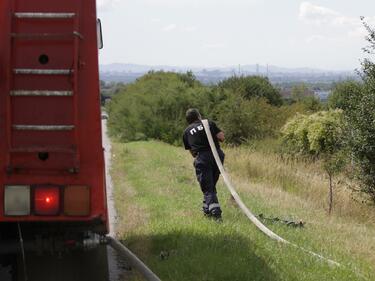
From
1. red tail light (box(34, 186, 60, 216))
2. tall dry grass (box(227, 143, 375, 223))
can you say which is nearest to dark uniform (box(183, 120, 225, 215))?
red tail light (box(34, 186, 60, 216))

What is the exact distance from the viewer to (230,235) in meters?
7.73

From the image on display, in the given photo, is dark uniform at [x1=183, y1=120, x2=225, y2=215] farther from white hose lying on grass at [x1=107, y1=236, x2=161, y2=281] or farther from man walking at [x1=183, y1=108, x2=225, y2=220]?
white hose lying on grass at [x1=107, y1=236, x2=161, y2=281]

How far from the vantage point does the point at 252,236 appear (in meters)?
7.80

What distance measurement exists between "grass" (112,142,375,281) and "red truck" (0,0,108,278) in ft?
6.50

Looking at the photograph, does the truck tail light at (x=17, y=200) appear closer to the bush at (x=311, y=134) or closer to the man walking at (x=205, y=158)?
the man walking at (x=205, y=158)

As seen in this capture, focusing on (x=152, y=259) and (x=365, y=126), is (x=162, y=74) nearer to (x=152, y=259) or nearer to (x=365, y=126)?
(x=365, y=126)

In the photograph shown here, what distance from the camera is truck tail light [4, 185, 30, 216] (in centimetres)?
470

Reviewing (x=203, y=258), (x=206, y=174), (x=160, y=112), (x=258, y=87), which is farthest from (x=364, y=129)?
(x=258, y=87)

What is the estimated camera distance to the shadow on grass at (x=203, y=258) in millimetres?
6199

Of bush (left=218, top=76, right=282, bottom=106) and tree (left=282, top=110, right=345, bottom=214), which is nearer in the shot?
tree (left=282, top=110, right=345, bottom=214)

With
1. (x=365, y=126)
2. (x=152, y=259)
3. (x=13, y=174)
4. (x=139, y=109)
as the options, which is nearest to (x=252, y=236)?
(x=152, y=259)

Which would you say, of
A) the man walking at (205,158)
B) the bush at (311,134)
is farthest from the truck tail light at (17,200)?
the bush at (311,134)

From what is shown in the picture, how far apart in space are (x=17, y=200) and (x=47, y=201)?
0.22 m

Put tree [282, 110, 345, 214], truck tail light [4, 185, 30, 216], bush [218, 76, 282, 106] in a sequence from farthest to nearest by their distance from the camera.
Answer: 1. bush [218, 76, 282, 106]
2. tree [282, 110, 345, 214]
3. truck tail light [4, 185, 30, 216]
